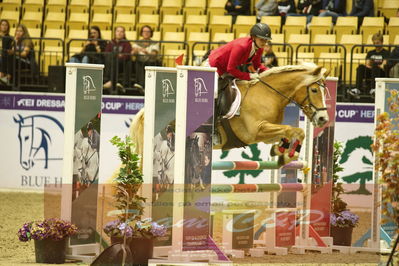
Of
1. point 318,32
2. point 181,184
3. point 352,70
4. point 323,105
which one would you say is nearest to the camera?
point 181,184

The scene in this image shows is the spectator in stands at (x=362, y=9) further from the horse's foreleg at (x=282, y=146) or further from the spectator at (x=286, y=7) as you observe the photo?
the horse's foreleg at (x=282, y=146)

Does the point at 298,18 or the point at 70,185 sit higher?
the point at 298,18

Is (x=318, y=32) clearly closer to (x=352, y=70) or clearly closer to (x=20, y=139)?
(x=352, y=70)

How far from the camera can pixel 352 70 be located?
37.9 ft

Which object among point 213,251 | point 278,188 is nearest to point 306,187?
point 278,188

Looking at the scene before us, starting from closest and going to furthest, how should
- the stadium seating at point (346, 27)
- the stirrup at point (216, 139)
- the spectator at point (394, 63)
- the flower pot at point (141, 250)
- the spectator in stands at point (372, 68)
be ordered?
the flower pot at point (141, 250) → the stirrup at point (216, 139) → the spectator at point (394, 63) → the spectator in stands at point (372, 68) → the stadium seating at point (346, 27)

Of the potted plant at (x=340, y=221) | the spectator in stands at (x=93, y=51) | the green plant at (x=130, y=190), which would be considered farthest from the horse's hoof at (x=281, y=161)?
the spectator in stands at (x=93, y=51)

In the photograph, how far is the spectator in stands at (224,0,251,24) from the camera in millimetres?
13383

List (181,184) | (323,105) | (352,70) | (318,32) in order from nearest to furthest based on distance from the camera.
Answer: (181,184) → (323,105) → (352,70) → (318,32)

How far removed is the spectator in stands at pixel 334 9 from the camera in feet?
42.7

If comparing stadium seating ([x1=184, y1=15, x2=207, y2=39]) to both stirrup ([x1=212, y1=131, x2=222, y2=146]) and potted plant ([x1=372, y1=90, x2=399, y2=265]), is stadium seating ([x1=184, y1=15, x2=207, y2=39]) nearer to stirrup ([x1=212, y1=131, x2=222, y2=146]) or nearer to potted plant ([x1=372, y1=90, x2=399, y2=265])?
stirrup ([x1=212, y1=131, x2=222, y2=146])

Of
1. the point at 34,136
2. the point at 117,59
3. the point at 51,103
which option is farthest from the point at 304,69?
the point at 34,136

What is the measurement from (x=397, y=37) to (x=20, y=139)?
540cm

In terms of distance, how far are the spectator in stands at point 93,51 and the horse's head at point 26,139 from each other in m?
1.08
